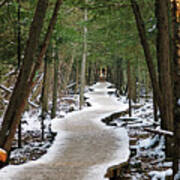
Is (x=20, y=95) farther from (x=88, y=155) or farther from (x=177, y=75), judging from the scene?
(x=177, y=75)

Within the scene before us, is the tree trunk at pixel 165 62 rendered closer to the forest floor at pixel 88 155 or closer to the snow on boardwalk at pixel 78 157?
the forest floor at pixel 88 155

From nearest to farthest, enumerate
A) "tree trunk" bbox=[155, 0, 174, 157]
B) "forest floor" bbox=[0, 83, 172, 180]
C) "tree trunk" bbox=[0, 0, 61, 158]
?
"tree trunk" bbox=[0, 0, 61, 158]
"forest floor" bbox=[0, 83, 172, 180]
"tree trunk" bbox=[155, 0, 174, 157]

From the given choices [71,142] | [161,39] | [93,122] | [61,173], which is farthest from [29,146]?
[161,39]

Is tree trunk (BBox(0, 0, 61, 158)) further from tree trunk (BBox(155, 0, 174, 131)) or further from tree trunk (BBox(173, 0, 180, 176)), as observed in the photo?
tree trunk (BBox(155, 0, 174, 131))

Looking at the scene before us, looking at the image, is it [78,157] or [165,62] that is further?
[165,62]

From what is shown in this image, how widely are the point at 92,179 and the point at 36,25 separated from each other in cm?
369

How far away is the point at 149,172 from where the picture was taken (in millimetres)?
7020

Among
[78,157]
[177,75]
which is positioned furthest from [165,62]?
[177,75]

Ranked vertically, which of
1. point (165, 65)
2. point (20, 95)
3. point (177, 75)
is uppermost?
point (165, 65)

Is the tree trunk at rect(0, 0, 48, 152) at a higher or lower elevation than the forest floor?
higher

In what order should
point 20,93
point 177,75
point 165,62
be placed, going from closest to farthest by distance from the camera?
point 177,75 → point 20,93 → point 165,62

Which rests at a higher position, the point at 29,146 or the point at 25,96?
the point at 25,96

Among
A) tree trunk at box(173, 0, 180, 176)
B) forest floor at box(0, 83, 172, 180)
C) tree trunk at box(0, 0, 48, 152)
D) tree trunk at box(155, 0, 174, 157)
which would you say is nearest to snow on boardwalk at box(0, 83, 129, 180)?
forest floor at box(0, 83, 172, 180)

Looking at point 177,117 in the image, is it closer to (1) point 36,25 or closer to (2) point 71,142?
(1) point 36,25
